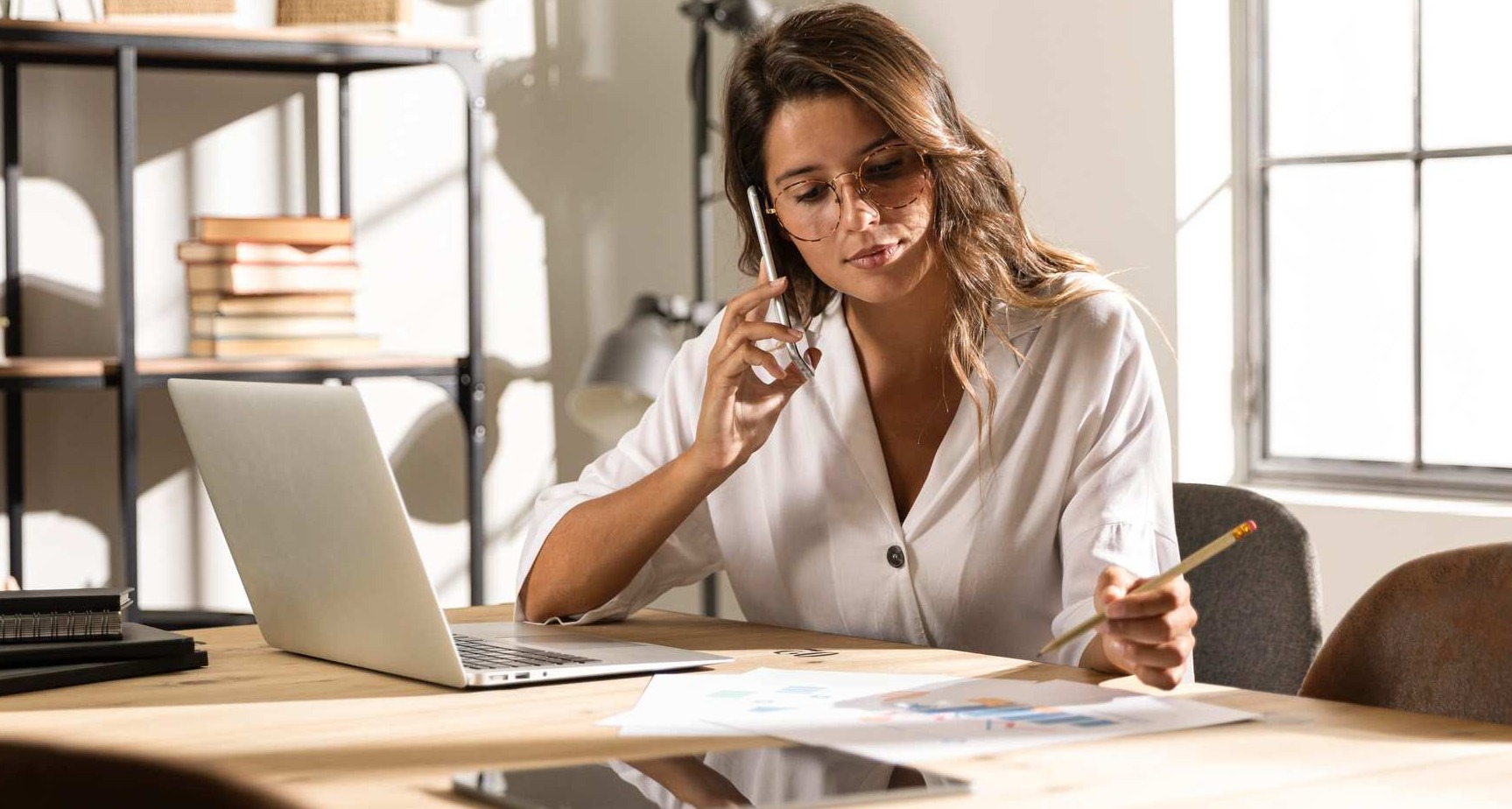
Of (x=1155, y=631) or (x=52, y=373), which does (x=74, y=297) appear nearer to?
(x=52, y=373)

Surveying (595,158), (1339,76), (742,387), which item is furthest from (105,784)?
(595,158)

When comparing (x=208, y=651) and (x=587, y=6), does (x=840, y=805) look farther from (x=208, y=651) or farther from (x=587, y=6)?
(x=587, y=6)

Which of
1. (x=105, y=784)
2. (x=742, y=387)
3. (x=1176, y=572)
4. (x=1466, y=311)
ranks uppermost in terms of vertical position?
(x=1466, y=311)

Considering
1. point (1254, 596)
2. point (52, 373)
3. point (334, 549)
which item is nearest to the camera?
point (334, 549)

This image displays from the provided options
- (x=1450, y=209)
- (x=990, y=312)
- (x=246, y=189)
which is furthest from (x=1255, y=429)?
(x=246, y=189)

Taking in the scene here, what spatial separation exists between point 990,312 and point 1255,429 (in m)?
1.47

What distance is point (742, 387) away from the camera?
68.2 inches

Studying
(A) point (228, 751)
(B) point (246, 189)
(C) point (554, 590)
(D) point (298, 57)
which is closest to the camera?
(A) point (228, 751)

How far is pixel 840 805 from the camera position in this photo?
0.92 m

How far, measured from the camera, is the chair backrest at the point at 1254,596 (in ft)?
5.74

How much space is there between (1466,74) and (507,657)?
212 centimetres

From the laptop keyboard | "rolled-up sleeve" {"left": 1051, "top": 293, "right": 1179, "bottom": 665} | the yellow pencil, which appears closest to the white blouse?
"rolled-up sleeve" {"left": 1051, "top": 293, "right": 1179, "bottom": 665}

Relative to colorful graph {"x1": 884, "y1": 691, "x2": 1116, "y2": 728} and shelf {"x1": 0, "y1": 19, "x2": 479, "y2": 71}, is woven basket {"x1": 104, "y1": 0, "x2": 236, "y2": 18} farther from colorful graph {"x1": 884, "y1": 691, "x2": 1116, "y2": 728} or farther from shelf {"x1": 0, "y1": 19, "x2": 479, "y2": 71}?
colorful graph {"x1": 884, "y1": 691, "x2": 1116, "y2": 728}

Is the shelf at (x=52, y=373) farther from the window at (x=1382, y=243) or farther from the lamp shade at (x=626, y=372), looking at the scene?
the window at (x=1382, y=243)
